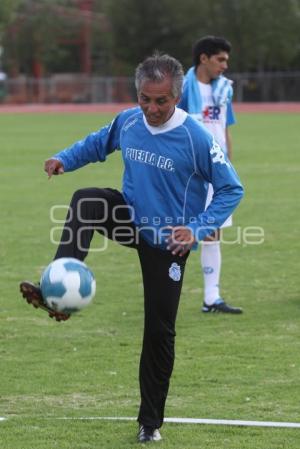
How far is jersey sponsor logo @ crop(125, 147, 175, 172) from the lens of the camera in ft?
17.9

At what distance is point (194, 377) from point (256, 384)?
1.47ft

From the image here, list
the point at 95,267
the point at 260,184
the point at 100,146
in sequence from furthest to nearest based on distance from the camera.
Answer: the point at 260,184, the point at 95,267, the point at 100,146

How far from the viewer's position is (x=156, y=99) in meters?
5.33

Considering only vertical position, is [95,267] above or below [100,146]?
below

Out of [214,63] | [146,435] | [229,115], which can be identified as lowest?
[146,435]

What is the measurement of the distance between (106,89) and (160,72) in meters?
59.6

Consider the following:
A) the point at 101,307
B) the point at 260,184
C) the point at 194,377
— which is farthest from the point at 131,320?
the point at 260,184

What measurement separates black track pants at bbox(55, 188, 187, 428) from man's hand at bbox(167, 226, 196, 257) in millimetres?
354

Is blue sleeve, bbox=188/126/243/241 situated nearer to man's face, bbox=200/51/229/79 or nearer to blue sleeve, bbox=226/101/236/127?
man's face, bbox=200/51/229/79

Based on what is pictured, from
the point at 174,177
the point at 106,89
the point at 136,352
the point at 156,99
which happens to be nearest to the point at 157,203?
the point at 174,177

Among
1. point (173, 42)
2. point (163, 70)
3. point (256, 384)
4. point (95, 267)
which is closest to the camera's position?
point (163, 70)

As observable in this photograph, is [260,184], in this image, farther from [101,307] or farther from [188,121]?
[188,121]

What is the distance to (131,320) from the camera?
899cm

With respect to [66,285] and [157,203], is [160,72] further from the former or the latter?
[66,285]
